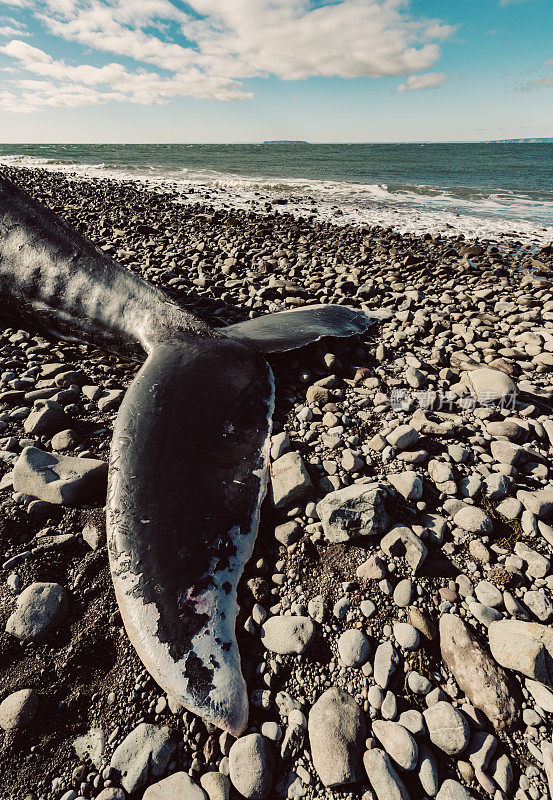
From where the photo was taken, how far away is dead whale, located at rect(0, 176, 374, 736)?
159 centimetres

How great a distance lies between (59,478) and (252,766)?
1.81m

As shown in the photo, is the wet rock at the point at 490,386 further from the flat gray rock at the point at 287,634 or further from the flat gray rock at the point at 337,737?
the flat gray rock at the point at 337,737

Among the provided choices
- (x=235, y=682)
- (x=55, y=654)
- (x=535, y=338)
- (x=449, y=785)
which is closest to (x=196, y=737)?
(x=235, y=682)

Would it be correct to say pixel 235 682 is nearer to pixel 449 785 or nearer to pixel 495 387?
pixel 449 785

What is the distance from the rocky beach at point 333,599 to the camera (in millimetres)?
1468

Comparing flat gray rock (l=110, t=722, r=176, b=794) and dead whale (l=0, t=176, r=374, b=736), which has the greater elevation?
dead whale (l=0, t=176, r=374, b=736)

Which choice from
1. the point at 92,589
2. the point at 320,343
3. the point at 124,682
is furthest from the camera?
the point at 320,343

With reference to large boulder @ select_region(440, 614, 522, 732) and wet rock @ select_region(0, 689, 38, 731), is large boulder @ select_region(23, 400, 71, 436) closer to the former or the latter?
wet rock @ select_region(0, 689, 38, 731)

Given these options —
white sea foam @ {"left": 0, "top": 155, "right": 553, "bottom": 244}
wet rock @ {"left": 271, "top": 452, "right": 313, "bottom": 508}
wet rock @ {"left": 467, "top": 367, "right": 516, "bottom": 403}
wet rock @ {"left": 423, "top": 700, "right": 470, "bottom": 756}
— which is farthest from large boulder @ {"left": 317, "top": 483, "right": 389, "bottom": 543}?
white sea foam @ {"left": 0, "top": 155, "right": 553, "bottom": 244}

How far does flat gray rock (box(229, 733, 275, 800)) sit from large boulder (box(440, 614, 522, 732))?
0.81 m

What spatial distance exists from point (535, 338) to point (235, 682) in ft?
14.4

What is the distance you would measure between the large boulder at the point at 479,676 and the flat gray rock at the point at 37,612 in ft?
5.79

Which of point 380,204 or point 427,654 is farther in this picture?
point 380,204

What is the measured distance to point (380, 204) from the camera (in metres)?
15.0
